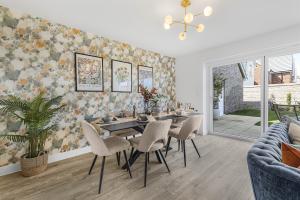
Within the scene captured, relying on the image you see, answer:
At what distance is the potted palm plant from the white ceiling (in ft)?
4.62

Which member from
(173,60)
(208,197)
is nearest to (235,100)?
(173,60)

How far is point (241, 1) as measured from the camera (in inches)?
83.5

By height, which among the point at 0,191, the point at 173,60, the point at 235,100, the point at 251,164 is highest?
the point at 173,60

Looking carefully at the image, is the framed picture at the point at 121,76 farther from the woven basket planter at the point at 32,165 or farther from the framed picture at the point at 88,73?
the woven basket planter at the point at 32,165

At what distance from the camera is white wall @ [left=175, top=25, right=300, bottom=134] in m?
3.05

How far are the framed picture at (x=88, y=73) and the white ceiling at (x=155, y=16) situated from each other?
0.56 metres

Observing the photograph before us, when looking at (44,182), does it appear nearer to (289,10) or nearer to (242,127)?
(289,10)

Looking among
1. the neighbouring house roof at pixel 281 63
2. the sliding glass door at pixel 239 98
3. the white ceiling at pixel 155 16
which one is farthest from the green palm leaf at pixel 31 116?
the neighbouring house roof at pixel 281 63

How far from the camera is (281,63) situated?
3.27m

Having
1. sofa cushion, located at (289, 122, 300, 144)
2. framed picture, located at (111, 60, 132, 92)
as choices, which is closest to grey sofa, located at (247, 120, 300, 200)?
sofa cushion, located at (289, 122, 300, 144)

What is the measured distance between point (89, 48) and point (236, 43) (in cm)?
335

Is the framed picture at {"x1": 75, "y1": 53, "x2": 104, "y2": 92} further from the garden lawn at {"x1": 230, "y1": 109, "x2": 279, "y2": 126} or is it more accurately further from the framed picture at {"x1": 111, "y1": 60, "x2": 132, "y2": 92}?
the garden lawn at {"x1": 230, "y1": 109, "x2": 279, "y2": 126}

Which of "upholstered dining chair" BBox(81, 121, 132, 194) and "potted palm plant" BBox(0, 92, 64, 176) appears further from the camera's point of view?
"potted palm plant" BBox(0, 92, 64, 176)

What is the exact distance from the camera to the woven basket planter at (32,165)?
86.3 inches
